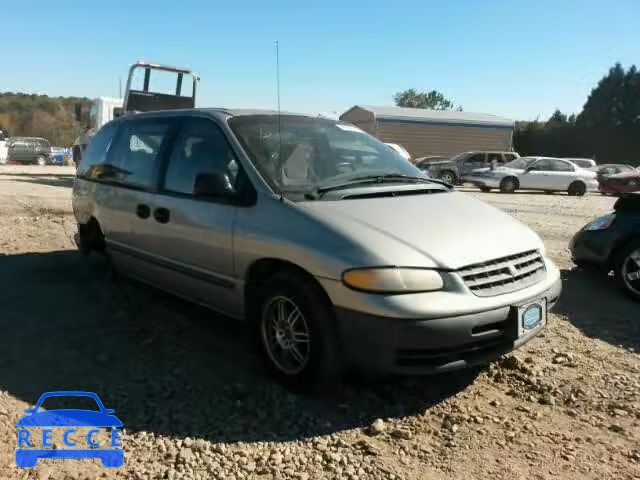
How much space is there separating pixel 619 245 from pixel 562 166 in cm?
1798

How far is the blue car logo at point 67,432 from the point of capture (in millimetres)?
2830

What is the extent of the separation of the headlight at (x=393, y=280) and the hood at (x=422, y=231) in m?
0.04

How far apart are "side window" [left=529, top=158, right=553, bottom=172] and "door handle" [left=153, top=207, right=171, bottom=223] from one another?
20194 millimetres

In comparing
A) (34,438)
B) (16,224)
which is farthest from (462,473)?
(16,224)

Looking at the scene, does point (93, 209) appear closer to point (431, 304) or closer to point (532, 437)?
point (431, 304)

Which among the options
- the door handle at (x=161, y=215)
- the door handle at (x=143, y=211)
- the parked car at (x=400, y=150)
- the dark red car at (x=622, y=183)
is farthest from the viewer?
the dark red car at (x=622, y=183)

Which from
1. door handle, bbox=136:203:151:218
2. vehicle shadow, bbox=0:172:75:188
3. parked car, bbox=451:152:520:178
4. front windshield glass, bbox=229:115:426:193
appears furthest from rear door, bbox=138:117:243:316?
parked car, bbox=451:152:520:178

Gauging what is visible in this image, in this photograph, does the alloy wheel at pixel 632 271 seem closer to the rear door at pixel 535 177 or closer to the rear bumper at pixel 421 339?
the rear bumper at pixel 421 339

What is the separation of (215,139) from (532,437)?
2.83 metres

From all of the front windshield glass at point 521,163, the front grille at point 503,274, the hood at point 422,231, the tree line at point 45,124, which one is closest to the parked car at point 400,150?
the hood at point 422,231

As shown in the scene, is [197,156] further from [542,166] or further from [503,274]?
[542,166]

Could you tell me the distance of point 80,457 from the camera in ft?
9.29

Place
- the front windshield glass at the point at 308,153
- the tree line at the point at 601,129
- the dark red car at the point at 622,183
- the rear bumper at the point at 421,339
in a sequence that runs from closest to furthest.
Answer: the rear bumper at the point at 421,339 < the front windshield glass at the point at 308,153 < the dark red car at the point at 622,183 < the tree line at the point at 601,129

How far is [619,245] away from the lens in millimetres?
5969
